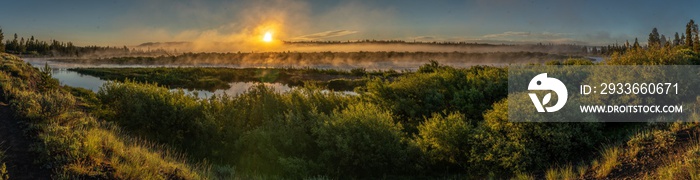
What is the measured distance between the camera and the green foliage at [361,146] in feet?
48.3

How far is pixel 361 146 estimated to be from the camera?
48.6 ft

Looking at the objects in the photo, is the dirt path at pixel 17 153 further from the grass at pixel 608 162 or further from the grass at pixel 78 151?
the grass at pixel 608 162

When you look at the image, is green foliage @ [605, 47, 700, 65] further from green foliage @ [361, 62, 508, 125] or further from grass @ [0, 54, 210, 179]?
grass @ [0, 54, 210, 179]

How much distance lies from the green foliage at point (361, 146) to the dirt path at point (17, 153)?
7.45 metres

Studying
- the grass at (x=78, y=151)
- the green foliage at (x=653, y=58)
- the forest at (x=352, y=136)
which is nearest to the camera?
the grass at (x=78, y=151)

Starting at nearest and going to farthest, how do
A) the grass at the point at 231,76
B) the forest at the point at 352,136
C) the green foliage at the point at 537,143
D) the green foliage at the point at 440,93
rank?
the forest at the point at 352,136 < the green foliage at the point at 537,143 < the green foliage at the point at 440,93 < the grass at the point at 231,76

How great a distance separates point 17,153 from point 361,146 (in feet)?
27.8

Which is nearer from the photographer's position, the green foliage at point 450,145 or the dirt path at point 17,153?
the dirt path at point 17,153

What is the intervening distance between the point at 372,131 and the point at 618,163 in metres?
6.73

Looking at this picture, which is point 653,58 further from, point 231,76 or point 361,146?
point 231,76

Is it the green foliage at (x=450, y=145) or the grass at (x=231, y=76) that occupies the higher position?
the grass at (x=231, y=76)

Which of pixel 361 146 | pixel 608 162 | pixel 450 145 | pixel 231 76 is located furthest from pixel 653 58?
pixel 231 76

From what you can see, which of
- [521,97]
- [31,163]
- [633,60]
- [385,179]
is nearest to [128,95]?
[31,163]

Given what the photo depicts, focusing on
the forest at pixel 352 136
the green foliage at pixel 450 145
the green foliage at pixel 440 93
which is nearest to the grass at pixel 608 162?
the forest at pixel 352 136
